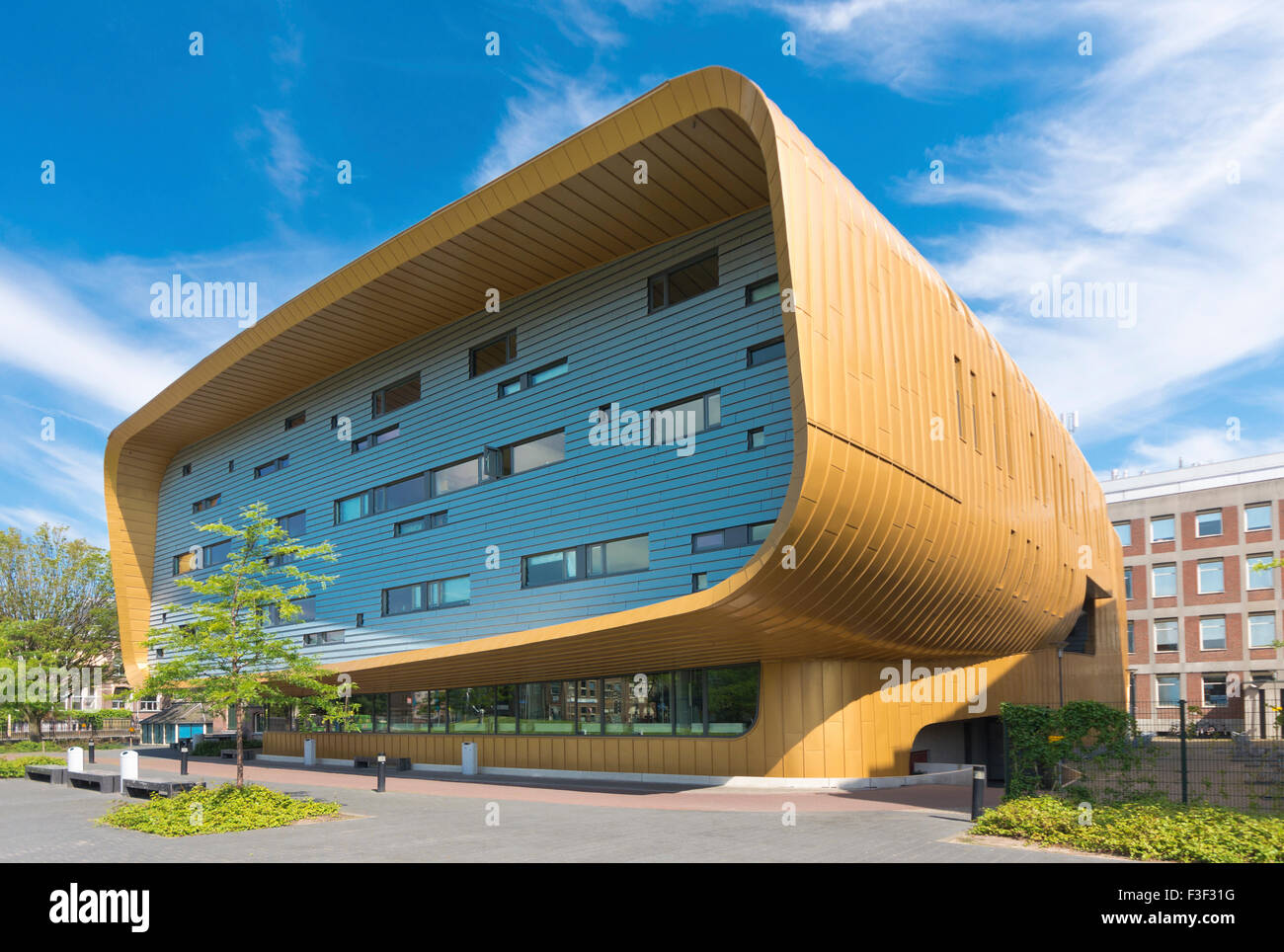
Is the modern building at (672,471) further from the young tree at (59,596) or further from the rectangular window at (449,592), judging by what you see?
the young tree at (59,596)

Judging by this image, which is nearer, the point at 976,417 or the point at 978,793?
the point at 978,793

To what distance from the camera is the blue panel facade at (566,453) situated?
21.7m

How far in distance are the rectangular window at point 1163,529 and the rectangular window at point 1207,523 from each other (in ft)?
4.71

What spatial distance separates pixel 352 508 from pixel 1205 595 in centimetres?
5023

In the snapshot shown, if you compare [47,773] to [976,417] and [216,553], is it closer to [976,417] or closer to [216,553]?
[216,553]

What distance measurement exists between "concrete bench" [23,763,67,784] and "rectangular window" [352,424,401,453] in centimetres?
1225

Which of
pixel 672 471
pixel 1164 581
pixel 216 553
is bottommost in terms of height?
pixel 1164 581

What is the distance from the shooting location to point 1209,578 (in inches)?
2279

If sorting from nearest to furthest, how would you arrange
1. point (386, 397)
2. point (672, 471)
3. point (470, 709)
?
1. point (672, 471)
2. point (470, 709)
3. point (386, 397)

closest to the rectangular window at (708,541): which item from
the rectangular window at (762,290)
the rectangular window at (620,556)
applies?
the rectangular window at (620,556)

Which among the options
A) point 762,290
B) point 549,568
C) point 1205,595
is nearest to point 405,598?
point 549,568

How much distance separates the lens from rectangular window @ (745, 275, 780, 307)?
21328 mm

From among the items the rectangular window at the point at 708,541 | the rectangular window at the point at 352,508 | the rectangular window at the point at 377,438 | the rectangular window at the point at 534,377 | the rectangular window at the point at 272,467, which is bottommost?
the rectangular window at the point at 708,541
